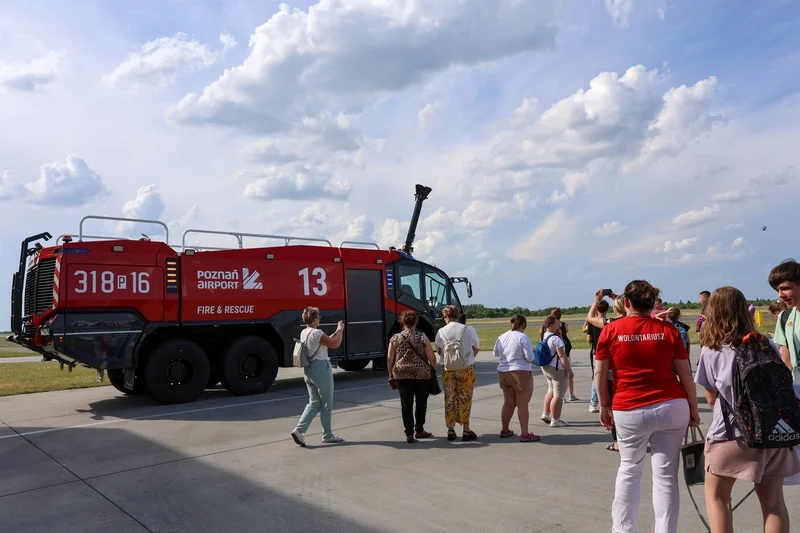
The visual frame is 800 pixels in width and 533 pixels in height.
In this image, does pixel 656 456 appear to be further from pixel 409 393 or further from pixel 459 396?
Answer: pixel 409 393

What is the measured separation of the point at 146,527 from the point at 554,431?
193 inches

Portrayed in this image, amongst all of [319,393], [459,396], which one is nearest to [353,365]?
[319,393]

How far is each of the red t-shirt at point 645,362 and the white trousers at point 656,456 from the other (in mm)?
68

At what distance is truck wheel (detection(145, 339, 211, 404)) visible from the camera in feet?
34.2

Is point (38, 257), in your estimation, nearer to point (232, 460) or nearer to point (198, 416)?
point (198, 416)

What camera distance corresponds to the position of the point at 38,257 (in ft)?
35.0

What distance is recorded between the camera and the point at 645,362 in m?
3.87

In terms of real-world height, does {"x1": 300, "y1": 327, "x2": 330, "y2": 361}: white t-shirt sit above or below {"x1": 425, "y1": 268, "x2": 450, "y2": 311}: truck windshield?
below

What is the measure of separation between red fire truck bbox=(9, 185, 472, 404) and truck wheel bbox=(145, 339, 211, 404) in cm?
2

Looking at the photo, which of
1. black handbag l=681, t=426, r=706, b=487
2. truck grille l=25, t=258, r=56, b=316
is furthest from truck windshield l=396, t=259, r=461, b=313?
black handbag l=681, t=426, r=706, b=487

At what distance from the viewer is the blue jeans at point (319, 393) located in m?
7.24

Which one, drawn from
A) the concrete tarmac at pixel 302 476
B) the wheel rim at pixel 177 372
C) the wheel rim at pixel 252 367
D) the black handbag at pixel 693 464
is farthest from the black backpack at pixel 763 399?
the wheel rim at pixel 252 367

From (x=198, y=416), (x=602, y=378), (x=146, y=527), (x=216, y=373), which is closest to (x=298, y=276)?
(x=216, y=373)

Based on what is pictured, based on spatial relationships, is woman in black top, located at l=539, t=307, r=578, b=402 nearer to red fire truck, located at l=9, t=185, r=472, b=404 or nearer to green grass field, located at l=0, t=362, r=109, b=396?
red fire truck, located at l=9, t=185, r=472, b=404
